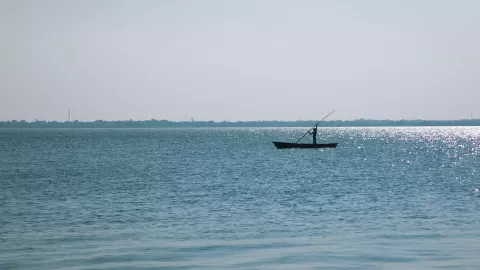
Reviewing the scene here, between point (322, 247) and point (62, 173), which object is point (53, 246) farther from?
point (62, 173)

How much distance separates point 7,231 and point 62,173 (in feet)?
118

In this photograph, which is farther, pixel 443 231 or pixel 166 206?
pixel 166 206

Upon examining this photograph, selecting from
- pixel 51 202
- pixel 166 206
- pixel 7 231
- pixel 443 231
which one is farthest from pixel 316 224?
pixel 51 202

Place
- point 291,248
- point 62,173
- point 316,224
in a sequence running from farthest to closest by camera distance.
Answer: point 62,173 → point 316,224 → point 291,248

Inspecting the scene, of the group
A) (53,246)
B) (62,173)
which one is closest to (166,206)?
(53,246)

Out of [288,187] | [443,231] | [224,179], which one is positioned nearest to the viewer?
[443,231]

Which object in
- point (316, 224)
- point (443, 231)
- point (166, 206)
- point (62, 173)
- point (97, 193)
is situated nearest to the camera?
point (443, 231)

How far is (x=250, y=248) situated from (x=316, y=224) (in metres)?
6.53

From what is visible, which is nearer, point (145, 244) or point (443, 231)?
point (145, 244)

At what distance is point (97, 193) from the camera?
143ft

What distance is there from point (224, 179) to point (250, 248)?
32.8 meters

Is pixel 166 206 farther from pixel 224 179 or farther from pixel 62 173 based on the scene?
pixel 62 173

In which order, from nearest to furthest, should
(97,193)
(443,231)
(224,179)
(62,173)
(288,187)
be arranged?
(443,231) < (97,193) < (288,187) < (224,179) < (62,173)

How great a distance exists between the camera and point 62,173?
62156 millimetres
